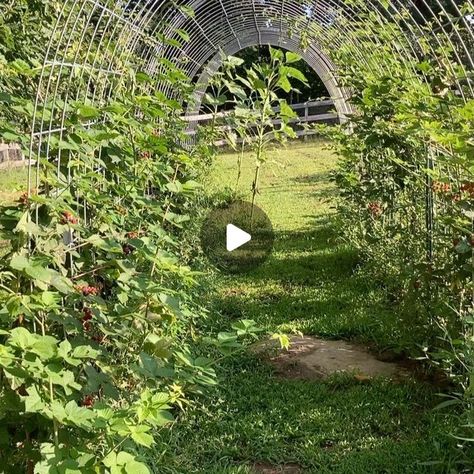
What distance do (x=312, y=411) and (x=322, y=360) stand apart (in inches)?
28.9

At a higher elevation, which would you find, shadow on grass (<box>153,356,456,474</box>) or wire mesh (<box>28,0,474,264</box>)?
wire mesh (<box>28,0,474,264</box>)

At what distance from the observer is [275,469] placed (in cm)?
308

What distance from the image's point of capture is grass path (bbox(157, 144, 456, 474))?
3105mm

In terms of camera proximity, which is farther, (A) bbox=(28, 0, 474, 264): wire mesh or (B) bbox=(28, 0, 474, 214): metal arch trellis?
(B) bbox=(28, 0, 474, 214): metal arch trellis

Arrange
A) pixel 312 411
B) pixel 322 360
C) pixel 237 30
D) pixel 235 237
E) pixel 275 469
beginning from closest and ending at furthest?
1. pixel 275 469
2. pixel 312 411
3. pixel 322 360
4. pixel 235 237
5. pixel 237 30

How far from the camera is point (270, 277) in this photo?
6457 mm

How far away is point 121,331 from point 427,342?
2.07m

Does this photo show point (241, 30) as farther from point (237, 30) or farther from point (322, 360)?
point (322, 360)

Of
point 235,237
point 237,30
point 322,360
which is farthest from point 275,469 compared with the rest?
point 237,30

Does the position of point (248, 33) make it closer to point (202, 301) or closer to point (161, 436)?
point (202, 301)

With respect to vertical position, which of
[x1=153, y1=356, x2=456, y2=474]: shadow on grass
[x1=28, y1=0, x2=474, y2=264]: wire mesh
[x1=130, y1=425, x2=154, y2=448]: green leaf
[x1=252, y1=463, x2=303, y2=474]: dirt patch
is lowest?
[x1=252, y1=463, x2=303, y2=474]: dirt patch

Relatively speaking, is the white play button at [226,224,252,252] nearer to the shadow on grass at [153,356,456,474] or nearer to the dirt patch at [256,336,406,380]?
the dirt patch at [256,336,406,380]
